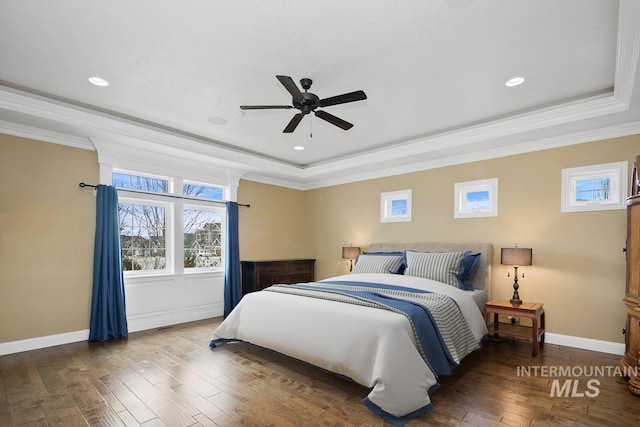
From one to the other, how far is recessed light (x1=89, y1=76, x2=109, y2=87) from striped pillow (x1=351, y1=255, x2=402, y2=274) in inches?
151

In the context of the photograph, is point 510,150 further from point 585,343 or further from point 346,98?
point 346,98

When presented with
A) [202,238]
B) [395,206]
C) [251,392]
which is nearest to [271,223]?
[202,238]

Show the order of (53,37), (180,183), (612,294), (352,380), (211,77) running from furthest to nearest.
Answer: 1. (180,183)
2. (612,294)
3. (211,77)
4. (352,380)
5. (53,37)

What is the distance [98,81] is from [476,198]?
4752 millimetres

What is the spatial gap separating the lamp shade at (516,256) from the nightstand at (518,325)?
0.49 m

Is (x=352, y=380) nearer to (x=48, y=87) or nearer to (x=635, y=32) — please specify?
(x=635, y=32)

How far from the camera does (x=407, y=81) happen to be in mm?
3064

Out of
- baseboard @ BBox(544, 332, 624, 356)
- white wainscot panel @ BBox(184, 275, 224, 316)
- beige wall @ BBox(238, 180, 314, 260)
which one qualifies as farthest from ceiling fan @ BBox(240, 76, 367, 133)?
baseboard @ BBox(544, 332, 624, 356)

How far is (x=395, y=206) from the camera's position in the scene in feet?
18.5

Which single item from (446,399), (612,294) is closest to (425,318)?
(446,399)

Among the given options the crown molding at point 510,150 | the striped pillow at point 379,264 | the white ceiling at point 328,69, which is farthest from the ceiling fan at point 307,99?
the crown molding at point 510,150

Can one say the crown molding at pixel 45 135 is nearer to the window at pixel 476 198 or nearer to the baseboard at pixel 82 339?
the baseboard at pixel 82 339

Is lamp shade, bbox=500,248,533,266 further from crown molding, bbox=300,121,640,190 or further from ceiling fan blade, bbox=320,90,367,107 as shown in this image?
ceiling fan blade, bbox=320,90,367,107

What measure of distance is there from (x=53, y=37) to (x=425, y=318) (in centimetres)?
364
